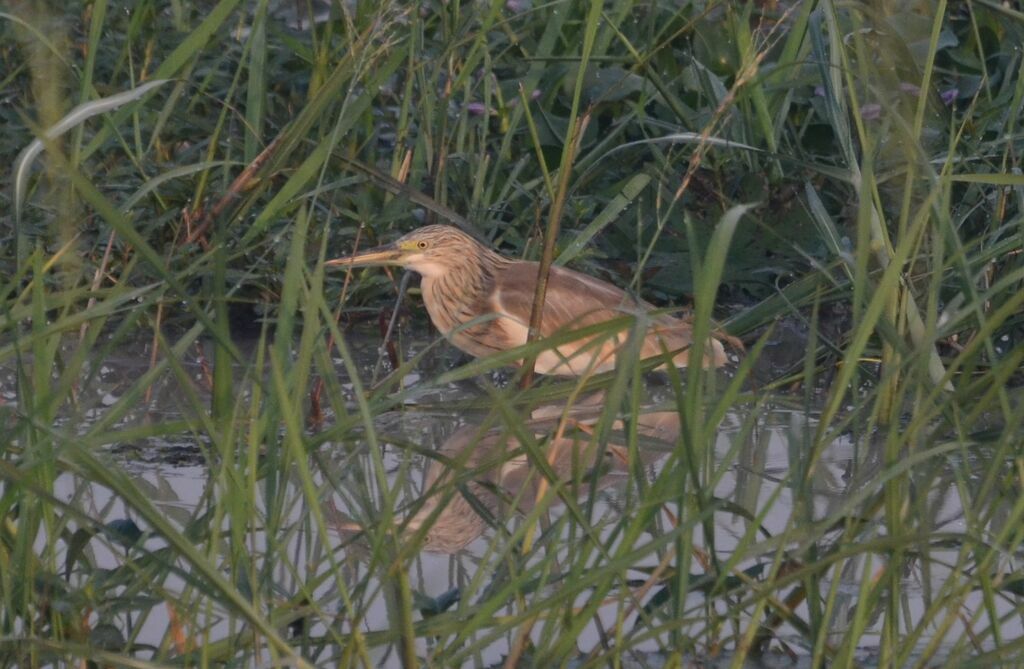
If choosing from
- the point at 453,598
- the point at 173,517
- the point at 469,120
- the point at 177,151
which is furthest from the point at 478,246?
the point at 453,598

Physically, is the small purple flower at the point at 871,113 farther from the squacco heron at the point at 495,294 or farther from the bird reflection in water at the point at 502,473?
the squacco heron at the point at 495,294

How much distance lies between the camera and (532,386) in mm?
3348

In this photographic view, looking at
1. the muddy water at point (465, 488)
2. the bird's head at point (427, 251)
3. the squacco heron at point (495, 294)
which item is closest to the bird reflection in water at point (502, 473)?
the muddy water at point (465, 488)

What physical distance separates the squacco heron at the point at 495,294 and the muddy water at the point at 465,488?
0.17 meters

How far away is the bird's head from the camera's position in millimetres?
4738

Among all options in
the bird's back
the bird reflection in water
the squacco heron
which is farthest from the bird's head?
the bird reflection in water

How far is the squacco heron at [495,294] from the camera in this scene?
15.6ft

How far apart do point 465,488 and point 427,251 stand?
105 inches

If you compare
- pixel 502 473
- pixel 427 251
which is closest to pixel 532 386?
pixel 502 473

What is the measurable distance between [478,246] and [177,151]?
0.96 m

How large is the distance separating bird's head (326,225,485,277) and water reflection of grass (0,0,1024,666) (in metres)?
0.10

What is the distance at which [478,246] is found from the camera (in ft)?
17.9

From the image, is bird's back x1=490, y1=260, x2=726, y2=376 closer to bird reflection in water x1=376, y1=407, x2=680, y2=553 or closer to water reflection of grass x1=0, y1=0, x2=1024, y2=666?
water reflection of grass x1=0, y1=0, x2=1024, y2=666

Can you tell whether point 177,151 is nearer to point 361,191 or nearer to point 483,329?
point 361,191
